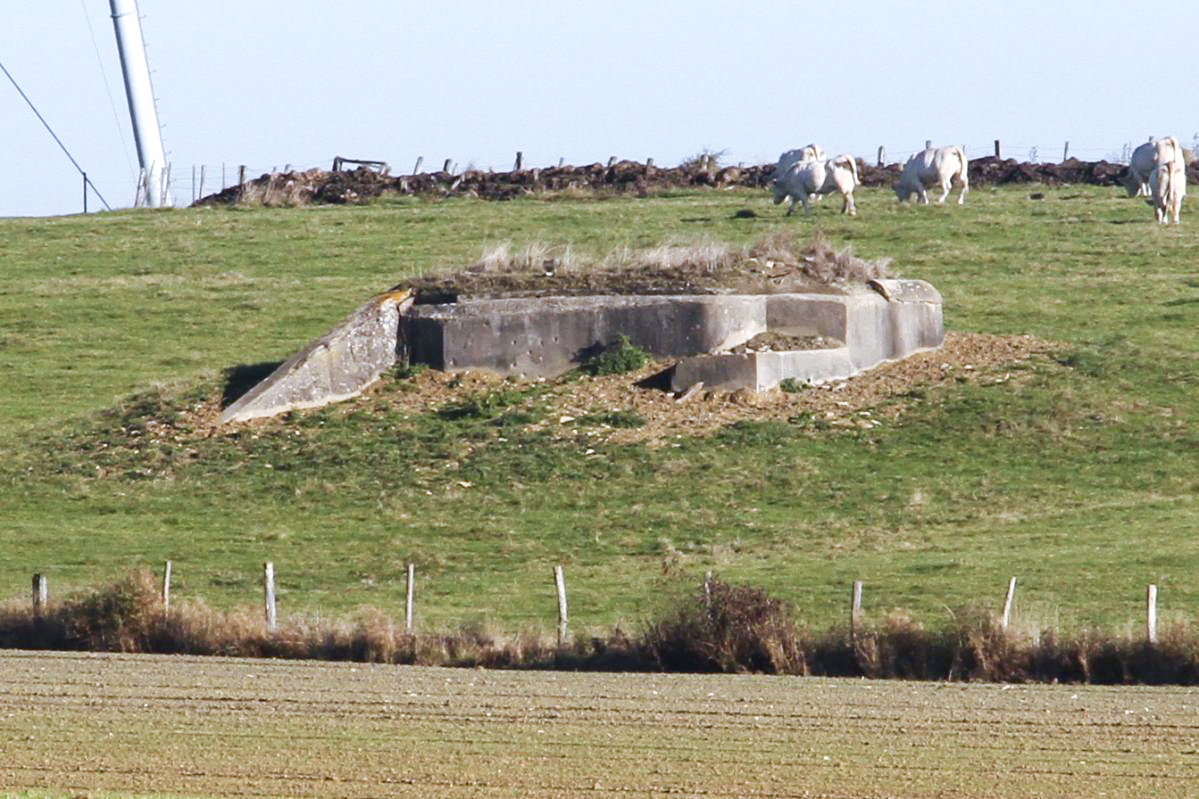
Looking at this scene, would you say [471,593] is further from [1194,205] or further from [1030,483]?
[1194,205]

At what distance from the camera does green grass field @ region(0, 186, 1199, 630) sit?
26594mm

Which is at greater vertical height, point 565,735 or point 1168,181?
point 1168,181

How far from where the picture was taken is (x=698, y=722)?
18.2m

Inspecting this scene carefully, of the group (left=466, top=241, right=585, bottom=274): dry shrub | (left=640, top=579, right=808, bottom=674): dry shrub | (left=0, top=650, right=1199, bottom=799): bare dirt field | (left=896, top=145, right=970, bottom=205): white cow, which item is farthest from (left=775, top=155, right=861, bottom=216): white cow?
(left=0, top=650, right=1199, bottom=799): bare dirt field

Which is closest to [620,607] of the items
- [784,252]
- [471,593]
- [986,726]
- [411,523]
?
[471,593]

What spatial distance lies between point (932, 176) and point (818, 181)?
155 inches

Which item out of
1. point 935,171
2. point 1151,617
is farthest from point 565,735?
point 935,171

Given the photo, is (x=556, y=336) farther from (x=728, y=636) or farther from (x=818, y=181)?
(x=818, y=181)

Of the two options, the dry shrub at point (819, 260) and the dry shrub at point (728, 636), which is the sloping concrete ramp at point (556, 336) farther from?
the dry shrub at point (728, 636)

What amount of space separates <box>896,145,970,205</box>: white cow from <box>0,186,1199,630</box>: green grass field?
9.02 m

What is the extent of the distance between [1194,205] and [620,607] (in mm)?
35306

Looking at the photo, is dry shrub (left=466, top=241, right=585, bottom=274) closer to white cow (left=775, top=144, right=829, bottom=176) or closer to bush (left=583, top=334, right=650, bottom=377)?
bush (left=583, top=334, right=650, bottom=377)

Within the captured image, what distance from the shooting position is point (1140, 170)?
56.1 m

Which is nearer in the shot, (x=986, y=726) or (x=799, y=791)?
(x=799, y=791)
